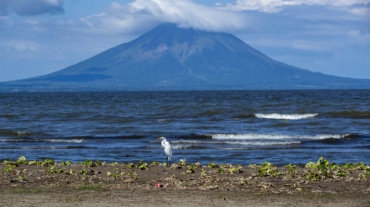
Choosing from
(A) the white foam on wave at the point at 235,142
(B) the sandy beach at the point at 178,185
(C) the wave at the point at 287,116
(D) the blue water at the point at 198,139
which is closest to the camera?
(B) the sandy beach at the point at 178,185

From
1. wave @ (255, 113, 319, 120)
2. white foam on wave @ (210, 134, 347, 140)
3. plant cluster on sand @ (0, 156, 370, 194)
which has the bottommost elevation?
white foam on wave @ (210, 134, 347, 140)

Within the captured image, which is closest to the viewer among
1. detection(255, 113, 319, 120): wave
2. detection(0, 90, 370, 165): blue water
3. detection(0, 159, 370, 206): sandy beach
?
detection(0, 159, 370, 206): sandy beach

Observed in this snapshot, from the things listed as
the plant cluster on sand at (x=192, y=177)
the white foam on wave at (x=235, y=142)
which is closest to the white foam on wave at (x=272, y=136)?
the white foam on wave at (x=235, y=142)

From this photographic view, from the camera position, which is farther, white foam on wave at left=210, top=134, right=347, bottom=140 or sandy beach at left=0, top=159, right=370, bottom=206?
white foam on wave at left=210, top=134, right=347, bottom=140

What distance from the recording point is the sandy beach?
1011 cm

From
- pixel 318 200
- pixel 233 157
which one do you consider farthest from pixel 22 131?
pixel 318 200

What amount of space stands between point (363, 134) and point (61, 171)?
2008cm

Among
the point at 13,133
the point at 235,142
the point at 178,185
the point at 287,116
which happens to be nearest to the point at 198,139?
the point at 235,142

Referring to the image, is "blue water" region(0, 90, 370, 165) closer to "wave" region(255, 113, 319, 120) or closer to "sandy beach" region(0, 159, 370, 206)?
"wave" region(255, 113, 319, 120)

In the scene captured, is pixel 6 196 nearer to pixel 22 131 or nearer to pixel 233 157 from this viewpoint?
pixel 233 157

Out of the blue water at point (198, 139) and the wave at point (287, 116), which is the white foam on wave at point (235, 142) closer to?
the blue water at point (198, 139)

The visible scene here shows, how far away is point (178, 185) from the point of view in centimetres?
1170

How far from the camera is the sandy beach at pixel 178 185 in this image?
33.2 ft

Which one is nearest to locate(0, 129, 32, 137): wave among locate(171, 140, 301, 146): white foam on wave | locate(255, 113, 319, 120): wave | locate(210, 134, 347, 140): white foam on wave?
locate(171, 140, 301, 146): white foam on wave
